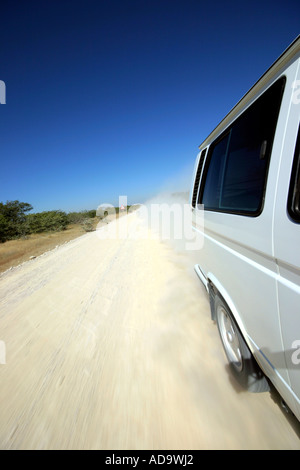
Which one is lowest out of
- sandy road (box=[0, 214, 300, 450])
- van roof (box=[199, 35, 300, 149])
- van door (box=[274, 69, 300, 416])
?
sandy road (box=[0, 214, 300, 450])

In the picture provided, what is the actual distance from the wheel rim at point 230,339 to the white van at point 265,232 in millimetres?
17

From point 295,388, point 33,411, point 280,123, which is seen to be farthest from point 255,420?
point 280,123

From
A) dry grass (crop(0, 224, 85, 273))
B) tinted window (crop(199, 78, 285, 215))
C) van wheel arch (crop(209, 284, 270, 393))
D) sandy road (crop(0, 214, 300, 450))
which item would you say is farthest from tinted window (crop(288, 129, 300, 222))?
dry grass (crop(0, 224, 85, 273))

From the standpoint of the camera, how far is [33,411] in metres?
1.64

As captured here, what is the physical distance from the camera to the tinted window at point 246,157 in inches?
45.2

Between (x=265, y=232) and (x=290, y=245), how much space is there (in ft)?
0.64

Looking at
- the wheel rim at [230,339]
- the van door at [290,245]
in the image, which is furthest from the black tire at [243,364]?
the van door at [290,245]

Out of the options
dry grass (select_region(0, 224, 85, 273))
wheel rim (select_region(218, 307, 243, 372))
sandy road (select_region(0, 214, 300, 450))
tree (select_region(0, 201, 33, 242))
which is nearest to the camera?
sandy road (select_region(0, 214, 300, 450))

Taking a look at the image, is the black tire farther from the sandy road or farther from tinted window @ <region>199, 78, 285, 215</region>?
tinted window @ <region>199, 78, 285, 215</region>

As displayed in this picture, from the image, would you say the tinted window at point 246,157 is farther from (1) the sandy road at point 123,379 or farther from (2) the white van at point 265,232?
(1) the sandy road at point 123,379

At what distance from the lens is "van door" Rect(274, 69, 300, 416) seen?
0.85m

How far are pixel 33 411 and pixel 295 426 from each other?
221cm
